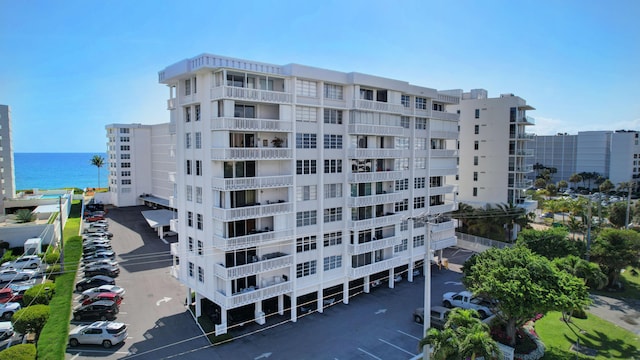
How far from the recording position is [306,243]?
112ft

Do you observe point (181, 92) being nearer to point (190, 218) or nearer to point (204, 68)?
point (204, 68)

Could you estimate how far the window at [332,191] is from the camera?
35.4 metres

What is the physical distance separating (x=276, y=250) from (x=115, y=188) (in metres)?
63.0

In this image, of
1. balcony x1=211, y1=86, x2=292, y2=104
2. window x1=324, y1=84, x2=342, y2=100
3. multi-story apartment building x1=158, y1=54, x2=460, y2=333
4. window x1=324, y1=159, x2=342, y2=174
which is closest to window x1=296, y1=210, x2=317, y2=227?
multi-story apartment building x1=158, y1=54, x2=460, y2=333

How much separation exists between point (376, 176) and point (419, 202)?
9.03 m

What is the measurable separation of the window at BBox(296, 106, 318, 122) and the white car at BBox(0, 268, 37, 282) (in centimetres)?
3235

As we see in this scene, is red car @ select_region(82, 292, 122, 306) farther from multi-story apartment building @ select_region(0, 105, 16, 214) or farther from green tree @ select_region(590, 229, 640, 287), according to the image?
multi-story apartment building @ select_region(0, 105, 16, 214)

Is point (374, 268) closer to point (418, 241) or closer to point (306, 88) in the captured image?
point (418, 241)

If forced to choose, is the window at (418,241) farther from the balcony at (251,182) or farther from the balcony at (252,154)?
the balcony at (252,154)

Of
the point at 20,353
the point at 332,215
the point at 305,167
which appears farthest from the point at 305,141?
the point at 20,353

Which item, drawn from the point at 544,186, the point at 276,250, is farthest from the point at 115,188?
the point at 544,186

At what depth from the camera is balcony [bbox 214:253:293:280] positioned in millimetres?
29697

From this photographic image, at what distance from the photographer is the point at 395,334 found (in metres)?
31.5

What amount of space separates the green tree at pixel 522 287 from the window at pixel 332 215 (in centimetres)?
1224
